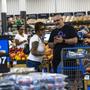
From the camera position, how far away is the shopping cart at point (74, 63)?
18.5 ft

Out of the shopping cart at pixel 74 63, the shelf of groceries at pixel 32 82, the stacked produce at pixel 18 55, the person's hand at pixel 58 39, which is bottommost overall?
the stacked produce at pixel 18 55

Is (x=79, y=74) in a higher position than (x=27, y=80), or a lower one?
lower

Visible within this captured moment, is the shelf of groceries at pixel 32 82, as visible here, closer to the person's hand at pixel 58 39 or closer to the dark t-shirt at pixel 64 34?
the person's hand at pixel 58 39

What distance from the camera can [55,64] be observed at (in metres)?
6.42

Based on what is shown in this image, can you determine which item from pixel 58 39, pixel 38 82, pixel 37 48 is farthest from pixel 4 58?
pixel 38 82

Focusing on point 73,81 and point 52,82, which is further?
point 73,81

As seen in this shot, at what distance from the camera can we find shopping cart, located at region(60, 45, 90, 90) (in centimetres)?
564

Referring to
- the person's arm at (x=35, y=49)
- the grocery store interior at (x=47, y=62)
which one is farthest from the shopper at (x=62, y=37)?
the person's arm at (x=35, y=49)

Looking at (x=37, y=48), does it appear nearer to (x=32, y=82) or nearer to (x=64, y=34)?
(x=64, y=34)

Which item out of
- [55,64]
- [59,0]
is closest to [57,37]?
[55,64]

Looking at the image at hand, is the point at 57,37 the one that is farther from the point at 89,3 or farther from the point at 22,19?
the point at 89,3

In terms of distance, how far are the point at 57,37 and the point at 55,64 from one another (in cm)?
50

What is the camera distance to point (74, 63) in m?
5.84

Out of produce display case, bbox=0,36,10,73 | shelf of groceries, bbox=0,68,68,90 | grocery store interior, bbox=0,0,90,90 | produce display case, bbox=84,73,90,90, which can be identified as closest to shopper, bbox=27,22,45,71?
grocery store interior, bbox=0,0,90,90
